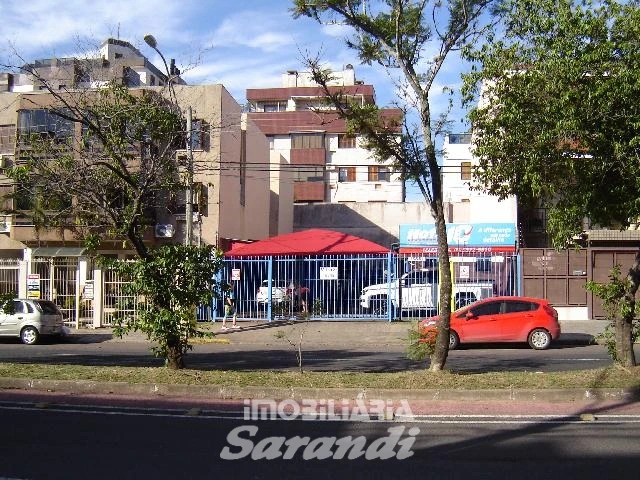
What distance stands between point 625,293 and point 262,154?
27526 millimetres

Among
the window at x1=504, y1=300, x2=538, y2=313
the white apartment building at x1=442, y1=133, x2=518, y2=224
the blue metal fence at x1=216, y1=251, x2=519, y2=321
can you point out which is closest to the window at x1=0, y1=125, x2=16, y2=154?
the blue metal fence at x1=216, y1=251, x2=519, y2=321

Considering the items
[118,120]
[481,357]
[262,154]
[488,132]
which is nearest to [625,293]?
[488,132]

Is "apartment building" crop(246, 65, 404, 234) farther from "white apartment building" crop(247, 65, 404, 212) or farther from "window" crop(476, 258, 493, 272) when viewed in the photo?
"window" crop(476, 258, 493, 272)

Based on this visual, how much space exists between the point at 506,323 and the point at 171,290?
1009cm

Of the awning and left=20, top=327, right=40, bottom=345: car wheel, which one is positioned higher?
the awning

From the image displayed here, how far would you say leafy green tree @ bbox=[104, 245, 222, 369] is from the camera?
458 inches

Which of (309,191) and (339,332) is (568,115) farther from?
(309,191)

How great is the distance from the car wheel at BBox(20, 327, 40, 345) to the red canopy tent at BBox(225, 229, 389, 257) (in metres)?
7.15

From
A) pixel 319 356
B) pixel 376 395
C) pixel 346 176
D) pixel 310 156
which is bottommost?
pixel 319 356

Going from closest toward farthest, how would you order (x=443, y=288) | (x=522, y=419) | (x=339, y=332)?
(x=522, y=419) → (x=443, y=288) → (x=339, y=332)

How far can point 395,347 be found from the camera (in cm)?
2062

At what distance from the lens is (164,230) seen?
28.3 metres

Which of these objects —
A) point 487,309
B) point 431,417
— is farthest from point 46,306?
point 431,417

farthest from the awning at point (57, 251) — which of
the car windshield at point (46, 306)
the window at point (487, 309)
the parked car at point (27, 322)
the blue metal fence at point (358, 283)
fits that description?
the window at point (487, 309)
